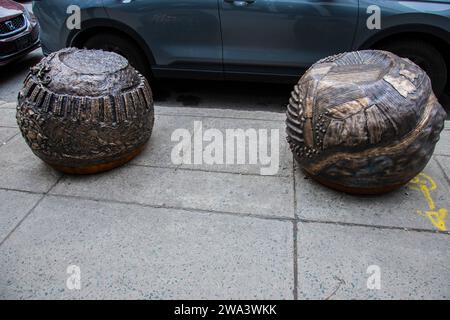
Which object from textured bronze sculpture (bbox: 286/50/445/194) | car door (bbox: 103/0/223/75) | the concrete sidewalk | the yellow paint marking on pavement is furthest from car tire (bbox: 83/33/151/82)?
the yellow paint marking on pavement

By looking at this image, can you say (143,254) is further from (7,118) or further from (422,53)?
(422,53)

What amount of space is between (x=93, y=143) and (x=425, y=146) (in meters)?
2.51

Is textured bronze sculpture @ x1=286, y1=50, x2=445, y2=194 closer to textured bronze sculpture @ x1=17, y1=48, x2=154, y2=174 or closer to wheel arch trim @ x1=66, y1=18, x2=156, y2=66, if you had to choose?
textured bronze sculpture @ x1=17, y1=48, x2=154, y2=174

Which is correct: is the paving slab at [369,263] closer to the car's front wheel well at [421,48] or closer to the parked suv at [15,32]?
the car's front wheel well at [421,48]

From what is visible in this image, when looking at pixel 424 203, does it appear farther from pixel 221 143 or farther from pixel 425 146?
pixel 221 143

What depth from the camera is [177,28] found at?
4.64m

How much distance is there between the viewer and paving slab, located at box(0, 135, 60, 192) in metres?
3.10

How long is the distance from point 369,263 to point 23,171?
9.86 feet

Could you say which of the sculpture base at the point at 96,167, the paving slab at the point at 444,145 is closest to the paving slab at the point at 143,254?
the sculpture base at the point at 96,167

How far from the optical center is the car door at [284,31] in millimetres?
4309

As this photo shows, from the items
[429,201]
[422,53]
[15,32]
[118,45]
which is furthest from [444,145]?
[15,32]

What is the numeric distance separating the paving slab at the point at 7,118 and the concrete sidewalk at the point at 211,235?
998 millimetres

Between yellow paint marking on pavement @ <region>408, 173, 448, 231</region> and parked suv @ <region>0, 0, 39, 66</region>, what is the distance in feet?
21.7

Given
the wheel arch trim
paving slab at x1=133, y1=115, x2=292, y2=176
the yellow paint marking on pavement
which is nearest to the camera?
the yellow paint marking on pavement
